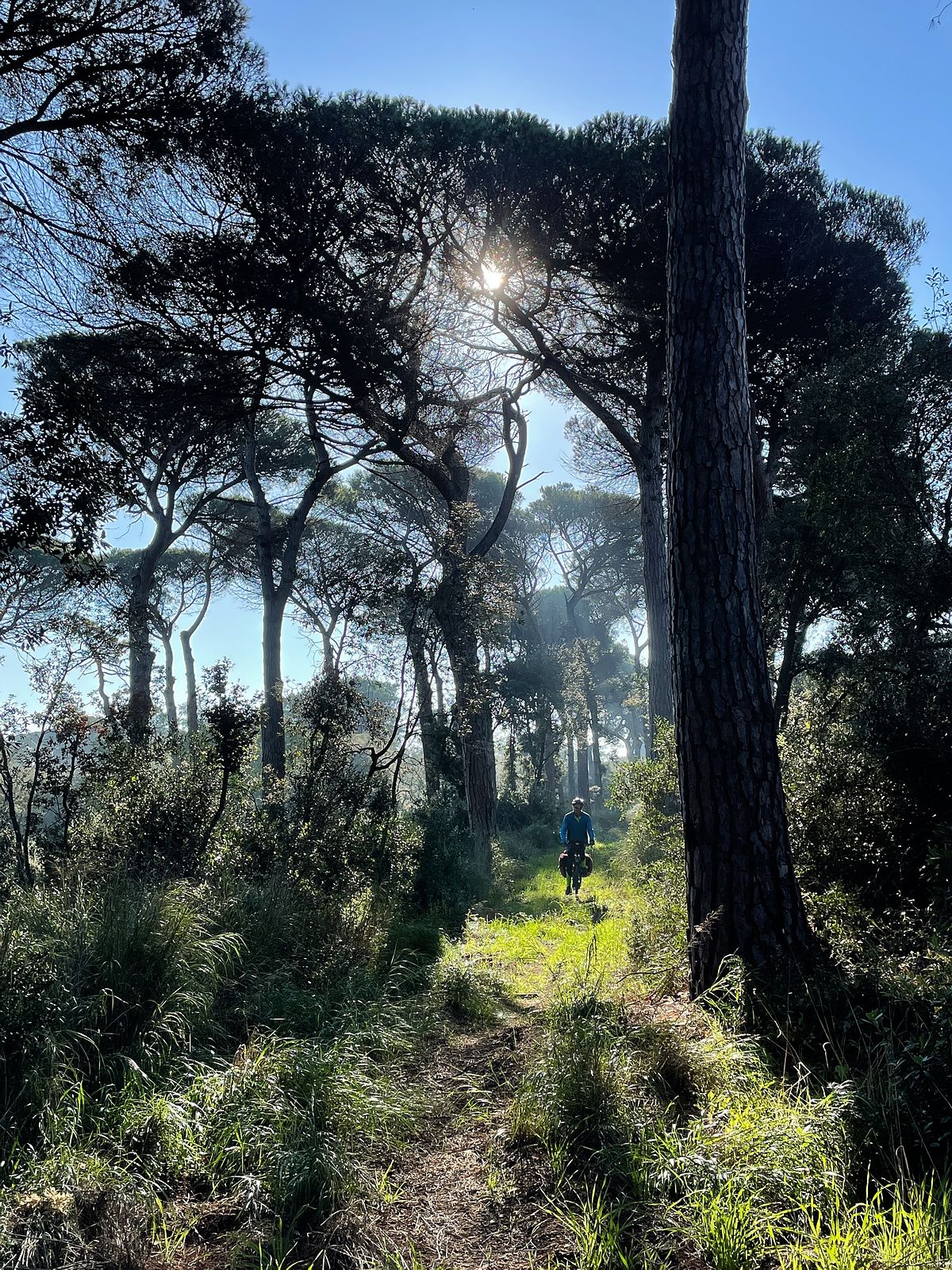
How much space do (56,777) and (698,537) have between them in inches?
270

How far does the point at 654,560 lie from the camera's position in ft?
36.6

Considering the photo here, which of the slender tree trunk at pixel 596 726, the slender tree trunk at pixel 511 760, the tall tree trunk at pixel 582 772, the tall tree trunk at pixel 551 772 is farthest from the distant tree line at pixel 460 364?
the tall tree trunk at pixel 582 772

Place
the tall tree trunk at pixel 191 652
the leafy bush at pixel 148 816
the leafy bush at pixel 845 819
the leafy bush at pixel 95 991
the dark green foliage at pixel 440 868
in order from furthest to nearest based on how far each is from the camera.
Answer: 1. the tall tree trunk at pixel 191 652
2. the dark green foliage at pixel 440 868
3. the leafy bush at pixel 148 816
4. the leafy bush at pixel 845 819
5. the leafy bush at pixel 95 991

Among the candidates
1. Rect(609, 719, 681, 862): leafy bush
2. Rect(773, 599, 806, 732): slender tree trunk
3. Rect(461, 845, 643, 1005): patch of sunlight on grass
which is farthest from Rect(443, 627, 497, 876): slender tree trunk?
Rect(773, 599, 806, 732): slender tree trunk

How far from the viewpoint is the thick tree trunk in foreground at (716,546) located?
4109 mm

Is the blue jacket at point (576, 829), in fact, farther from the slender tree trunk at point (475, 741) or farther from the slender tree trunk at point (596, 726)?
the slender tree trunk at point (596, 726)

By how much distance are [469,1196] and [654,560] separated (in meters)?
9.42

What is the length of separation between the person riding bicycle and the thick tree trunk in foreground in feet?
17.9

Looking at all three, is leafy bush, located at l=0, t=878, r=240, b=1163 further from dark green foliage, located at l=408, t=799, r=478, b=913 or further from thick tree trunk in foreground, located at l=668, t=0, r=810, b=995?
dark green foliage, located at l=408, t=799, r=478, b=913

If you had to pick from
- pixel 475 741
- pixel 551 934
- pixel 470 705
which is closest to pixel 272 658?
pixel 475 741

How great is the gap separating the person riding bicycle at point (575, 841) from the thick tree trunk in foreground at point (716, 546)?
5.45 m

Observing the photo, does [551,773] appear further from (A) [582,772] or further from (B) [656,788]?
(B) [656,788]

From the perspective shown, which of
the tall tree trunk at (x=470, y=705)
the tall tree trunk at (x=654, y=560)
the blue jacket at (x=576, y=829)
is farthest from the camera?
the tall tree trunk at (x=654, y=560)

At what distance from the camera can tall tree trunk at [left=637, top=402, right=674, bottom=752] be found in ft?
36.0
